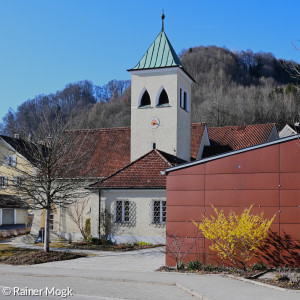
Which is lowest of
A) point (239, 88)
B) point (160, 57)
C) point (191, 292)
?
point (191, 292)

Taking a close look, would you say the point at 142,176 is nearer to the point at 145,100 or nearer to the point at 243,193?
the point at 145,100

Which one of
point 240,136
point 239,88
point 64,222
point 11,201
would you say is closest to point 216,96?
point 239,88

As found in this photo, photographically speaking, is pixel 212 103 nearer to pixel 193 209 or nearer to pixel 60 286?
pixel 193 209

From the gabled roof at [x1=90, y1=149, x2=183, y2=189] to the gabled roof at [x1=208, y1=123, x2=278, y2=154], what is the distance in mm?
11025

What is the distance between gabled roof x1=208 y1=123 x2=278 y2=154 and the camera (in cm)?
3797

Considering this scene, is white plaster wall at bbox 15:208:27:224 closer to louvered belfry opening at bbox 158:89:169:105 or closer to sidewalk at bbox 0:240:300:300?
louvered belfry opening at bbox 158:89:169:105

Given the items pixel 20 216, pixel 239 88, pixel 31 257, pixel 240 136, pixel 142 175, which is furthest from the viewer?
pixel 239 88

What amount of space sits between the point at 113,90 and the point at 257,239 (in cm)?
12209

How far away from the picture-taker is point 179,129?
31984 mm

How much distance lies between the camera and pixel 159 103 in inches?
1273

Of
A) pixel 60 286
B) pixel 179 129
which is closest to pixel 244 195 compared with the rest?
pixel 60 286

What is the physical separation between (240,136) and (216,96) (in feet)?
159

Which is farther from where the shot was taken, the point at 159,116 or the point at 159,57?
the point at 159,57

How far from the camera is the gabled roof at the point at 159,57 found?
3192 cm
